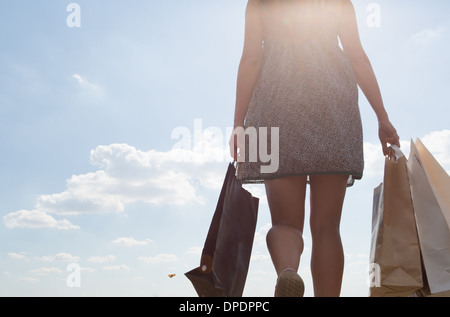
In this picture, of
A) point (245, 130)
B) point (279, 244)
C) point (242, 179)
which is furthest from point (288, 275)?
point (245, 130)

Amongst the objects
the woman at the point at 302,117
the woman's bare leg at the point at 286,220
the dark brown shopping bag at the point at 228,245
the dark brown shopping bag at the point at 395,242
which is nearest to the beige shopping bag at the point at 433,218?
the dark brown shopping bag at the point at 395,242

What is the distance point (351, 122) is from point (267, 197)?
2.06ft

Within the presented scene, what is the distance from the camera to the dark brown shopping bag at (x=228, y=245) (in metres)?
2.26

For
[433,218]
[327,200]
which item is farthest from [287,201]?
[433,218]

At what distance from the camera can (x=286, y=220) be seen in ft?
7.84

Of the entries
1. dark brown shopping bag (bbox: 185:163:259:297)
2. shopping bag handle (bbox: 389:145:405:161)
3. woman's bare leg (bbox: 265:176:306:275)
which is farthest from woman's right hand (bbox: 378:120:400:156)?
dark brown shopping bag (bbox: 185:163:259:297)

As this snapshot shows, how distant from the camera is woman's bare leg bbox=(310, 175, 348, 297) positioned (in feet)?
8.16

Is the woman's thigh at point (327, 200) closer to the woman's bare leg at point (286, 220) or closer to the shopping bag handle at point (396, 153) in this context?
the woman's bare leg at point (286, 220)

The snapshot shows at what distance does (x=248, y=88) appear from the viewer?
2623 millimetres

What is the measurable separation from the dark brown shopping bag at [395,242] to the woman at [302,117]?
33 centimetres

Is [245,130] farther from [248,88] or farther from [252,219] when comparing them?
[252,219]

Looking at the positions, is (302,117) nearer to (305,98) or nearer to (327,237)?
(305,98)

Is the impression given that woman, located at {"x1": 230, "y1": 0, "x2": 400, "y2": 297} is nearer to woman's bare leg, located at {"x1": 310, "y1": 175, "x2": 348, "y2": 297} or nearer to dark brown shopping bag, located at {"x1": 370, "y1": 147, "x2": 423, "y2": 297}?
woman's bare leg, located at {"x1": 310, "y1": 175, "x2": 348, "y2": 297}

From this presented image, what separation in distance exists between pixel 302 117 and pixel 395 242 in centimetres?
95
